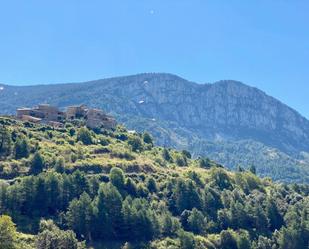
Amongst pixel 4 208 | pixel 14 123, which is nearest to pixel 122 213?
pixel 4 208

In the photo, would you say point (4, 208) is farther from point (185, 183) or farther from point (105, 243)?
point (185, 183)

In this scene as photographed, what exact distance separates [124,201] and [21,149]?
1632 inches

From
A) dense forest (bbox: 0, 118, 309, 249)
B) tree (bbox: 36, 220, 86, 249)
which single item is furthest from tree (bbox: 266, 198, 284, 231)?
tree (bbox: 36, 220, 86, 249)

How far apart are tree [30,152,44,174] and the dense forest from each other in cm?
31

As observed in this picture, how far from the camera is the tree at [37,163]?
153m

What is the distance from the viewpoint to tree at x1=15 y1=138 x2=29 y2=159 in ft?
527

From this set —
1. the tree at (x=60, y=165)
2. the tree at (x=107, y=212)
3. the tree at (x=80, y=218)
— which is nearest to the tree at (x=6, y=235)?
the tree at (x=80, y=218)

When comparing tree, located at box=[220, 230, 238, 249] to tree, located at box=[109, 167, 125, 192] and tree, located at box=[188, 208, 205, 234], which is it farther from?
tree, located at box=[109, 167, 125, 192]

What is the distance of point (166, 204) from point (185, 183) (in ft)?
32.4

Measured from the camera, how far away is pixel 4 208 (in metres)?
127

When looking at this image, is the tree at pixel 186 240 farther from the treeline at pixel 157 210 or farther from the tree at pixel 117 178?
the tree at pixel 117 178

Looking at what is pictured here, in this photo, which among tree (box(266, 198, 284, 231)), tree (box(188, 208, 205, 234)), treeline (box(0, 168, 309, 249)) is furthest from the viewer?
tree (box(266, 198, 284, 231))

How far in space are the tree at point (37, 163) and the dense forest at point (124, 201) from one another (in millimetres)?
307

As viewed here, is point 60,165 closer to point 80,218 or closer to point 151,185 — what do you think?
point 151,185
